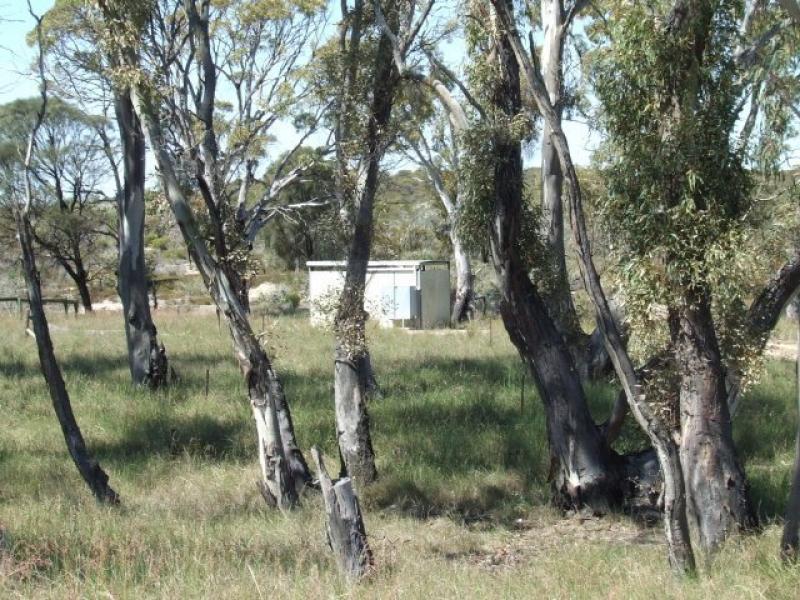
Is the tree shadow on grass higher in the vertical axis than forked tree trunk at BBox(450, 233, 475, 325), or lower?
lower

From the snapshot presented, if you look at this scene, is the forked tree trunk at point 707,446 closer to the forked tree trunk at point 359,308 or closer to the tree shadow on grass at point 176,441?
the forked tree trunk at point 359,308

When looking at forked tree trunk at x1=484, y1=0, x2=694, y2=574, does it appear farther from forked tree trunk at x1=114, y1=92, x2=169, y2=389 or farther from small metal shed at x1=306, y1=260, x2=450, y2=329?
small metal shed at x1=306, y1=260, x2=450, y2=329

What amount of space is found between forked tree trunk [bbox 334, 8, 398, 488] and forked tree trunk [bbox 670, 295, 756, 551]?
4.19 meters

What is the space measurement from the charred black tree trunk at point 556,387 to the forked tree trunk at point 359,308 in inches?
72.2

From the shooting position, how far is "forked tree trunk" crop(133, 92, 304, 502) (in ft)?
36.4

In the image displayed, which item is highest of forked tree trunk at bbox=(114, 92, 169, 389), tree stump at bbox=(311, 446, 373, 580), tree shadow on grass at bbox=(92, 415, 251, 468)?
forked tree trunk at bbox=(114, 92, 169, 389)

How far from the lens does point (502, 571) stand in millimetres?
8234

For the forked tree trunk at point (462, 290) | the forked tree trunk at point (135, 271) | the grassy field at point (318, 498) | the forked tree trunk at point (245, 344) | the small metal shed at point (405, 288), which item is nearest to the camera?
the grassy field at point (318, 498)

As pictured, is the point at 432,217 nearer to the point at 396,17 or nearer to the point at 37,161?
the point at 37,161

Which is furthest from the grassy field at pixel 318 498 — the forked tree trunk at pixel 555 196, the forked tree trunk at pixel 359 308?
the forked tree trunk at pixel 555 196

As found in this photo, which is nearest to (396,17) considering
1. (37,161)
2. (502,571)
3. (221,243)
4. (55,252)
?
(221,243)

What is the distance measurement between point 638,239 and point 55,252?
1372 inches

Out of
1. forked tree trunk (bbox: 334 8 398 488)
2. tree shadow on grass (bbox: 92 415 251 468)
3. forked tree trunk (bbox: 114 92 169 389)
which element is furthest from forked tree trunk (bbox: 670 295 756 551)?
forked tree trunk (bbox: 114 92 169 389)

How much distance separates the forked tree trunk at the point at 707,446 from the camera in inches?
368
